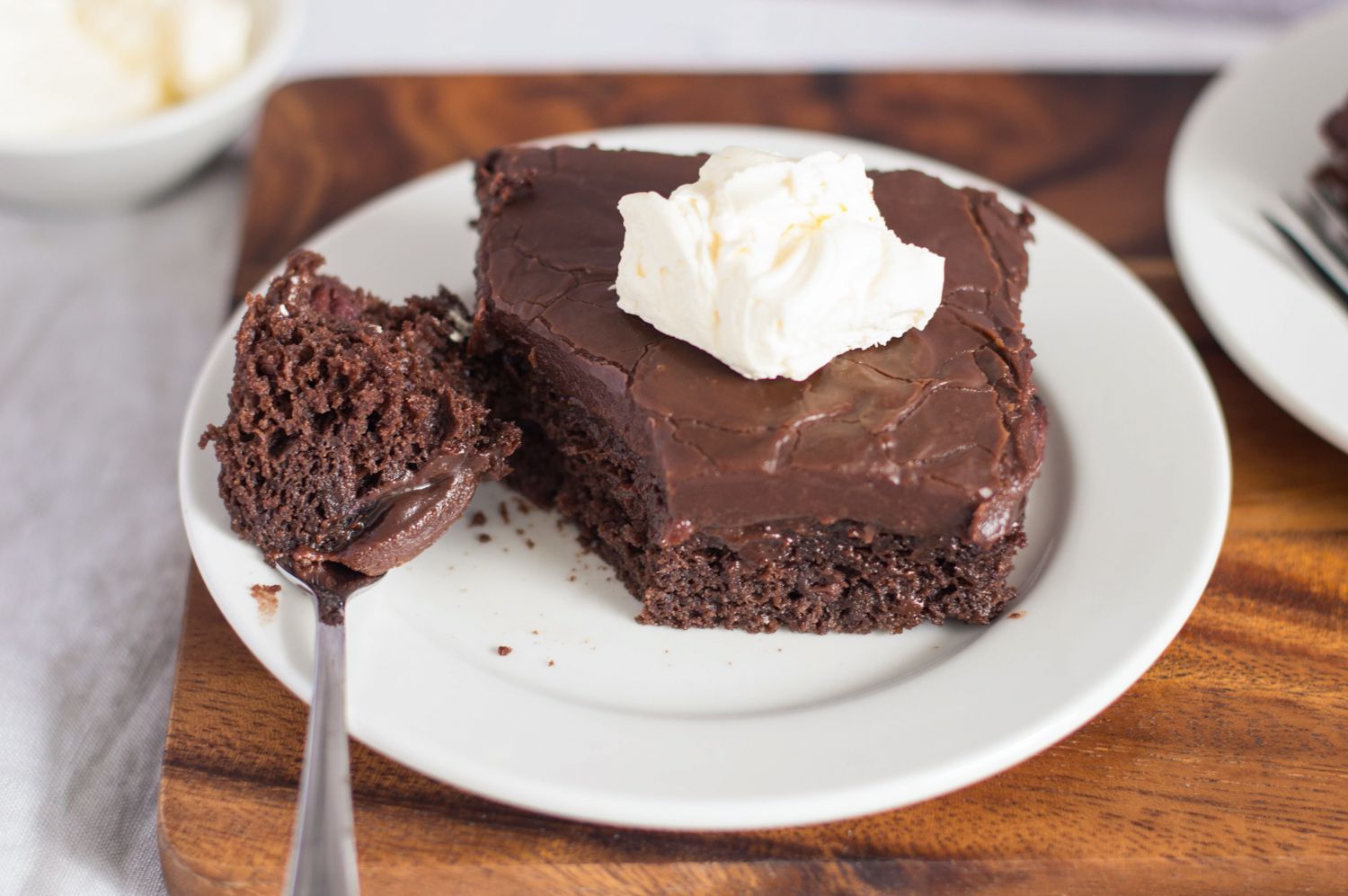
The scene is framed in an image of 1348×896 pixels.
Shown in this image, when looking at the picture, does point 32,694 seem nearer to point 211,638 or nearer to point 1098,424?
point 211,638

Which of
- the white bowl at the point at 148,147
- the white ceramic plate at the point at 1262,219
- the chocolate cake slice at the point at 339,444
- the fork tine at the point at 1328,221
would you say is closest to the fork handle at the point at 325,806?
the chocolate cake slice at the point at 339,444

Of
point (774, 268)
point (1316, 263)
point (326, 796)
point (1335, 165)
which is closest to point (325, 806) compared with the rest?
point (326, 796)

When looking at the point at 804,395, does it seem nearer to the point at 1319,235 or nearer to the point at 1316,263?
the point at 1316,263

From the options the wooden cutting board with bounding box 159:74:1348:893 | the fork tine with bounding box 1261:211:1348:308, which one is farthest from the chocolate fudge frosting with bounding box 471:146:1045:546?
the fork tine with bounding box 1261:211:1348:308

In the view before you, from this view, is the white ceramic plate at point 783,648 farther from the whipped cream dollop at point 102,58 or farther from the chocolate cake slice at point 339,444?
the whipped cream dollop at point 102,58

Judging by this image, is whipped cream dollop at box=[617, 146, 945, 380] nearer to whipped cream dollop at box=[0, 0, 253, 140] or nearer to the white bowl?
the white bowl
